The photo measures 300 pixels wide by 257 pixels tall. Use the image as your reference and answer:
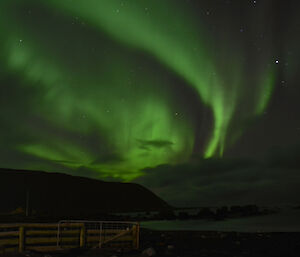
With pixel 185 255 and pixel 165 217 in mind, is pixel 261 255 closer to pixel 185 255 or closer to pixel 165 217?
pixel 185 255

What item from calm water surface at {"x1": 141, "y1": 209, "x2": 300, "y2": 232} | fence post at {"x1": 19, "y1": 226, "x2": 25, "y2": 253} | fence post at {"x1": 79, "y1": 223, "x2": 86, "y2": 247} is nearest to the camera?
fence post at {"x1": 19, "y1": 226, "x2": 25, "y2": 253}

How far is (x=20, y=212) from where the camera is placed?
4663 inches

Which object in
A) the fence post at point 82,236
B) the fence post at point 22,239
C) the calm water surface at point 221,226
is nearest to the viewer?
the fence post at point 22,239

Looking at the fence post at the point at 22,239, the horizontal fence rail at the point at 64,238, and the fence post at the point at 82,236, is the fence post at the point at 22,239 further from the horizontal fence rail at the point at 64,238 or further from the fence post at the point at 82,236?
the fence post at the point at 82,236

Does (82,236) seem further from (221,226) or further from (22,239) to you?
(221,226)

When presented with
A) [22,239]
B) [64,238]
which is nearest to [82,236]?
[64,238]

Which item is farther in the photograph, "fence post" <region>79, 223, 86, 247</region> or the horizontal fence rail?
"fence post" <region>79, 223, 86, 247</region>

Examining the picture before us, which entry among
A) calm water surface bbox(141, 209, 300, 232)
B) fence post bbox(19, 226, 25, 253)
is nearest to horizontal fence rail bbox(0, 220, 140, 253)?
fence post bbox(19, 226, 25, 253)

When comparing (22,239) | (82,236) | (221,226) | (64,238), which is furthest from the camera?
(221,226)

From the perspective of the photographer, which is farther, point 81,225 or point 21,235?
point 81,225

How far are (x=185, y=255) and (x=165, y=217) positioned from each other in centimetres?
11605

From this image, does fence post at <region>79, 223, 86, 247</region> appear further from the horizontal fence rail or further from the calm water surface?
the calm water surface

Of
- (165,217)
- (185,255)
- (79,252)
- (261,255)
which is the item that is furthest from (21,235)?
(165,217)

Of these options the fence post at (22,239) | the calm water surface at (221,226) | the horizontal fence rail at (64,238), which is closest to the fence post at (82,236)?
the horizontal fence rail at (64,238)
